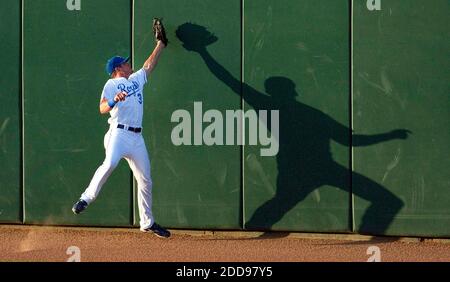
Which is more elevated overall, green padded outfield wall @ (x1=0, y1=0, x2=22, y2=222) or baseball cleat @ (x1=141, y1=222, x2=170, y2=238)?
green padded outfield wall @ (x1=0, y1=0, x2=22, y2=222)

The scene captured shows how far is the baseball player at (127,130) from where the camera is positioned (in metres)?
7.54

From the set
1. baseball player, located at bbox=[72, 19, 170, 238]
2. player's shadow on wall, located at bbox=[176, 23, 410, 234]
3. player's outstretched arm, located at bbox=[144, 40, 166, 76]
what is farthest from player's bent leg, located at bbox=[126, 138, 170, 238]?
player's shadow on wall, located at bbox=[176, 23, 410, 234]

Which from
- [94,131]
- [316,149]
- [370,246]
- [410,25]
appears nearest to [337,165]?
[316,149]

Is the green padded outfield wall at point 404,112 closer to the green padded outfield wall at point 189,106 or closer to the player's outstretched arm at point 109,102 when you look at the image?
the green padded outfield wall at point 189,106

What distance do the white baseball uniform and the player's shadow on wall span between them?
0.70 m

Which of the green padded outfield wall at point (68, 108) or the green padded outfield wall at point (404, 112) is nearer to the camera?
the green padded outfield wall at point (404, 112)

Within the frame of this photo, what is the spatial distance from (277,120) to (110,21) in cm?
177

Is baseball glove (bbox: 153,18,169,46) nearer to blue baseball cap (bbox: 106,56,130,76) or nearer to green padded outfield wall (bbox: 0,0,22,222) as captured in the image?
blue baseball cap (bbox: 106,56,130,76)

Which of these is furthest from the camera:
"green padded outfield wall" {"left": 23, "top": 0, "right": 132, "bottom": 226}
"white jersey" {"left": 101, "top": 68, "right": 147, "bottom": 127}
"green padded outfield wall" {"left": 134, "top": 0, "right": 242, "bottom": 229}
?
"green padded outfield wall" {"left": 23, "top": 0, "right": 132, "bottom": 226}

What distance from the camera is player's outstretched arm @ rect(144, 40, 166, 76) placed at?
7.89 m

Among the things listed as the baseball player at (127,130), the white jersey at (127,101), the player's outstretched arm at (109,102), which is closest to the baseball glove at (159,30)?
the baseball player at (127,130)

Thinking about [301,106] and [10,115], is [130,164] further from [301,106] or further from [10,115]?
[301,106]

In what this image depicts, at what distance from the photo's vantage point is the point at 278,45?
7926 millimetres

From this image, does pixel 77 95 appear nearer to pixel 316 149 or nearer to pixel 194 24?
pixel 194 24
